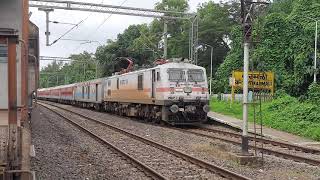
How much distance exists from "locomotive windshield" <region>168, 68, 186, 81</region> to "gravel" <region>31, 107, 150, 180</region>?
6.38 m

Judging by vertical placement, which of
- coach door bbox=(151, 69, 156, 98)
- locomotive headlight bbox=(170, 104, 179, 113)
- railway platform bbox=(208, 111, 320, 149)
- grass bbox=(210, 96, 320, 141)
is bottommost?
railway platform bbox=(208, 111, 320, 149)

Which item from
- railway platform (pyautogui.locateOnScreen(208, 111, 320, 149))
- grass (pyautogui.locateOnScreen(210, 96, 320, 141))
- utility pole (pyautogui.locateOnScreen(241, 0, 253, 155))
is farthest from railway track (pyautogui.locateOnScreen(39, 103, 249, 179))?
grass (pyautogui.locateOnScreen(210, 96, 320, 141))

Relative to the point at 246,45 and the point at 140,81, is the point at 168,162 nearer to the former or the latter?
the point at 246,45

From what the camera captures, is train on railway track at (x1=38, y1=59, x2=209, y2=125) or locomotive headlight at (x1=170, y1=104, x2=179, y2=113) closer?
locomotive headlight at (x1=170, y1=104, x2=179, y2=113)

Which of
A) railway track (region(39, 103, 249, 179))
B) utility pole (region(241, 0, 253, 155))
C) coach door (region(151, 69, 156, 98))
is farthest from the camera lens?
coach door (region(151, 69, 156, 98))

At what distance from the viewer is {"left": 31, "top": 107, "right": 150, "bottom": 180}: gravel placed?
10.9 metres

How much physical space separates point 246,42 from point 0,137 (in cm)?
654

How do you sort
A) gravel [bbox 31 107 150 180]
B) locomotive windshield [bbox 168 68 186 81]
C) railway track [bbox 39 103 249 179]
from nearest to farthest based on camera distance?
1. railway track [bbox 39 103 249 179]
2. gravel [bbox 31 107 150 180]
3. locomotive windshield [bbox 168 68 186 81]

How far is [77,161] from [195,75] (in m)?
12.4

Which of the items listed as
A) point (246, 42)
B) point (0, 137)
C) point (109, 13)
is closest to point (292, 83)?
point (109, 13)

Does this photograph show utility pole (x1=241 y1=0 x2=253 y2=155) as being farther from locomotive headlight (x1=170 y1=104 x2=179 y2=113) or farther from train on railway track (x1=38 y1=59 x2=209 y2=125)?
train on railway track (x1=38 y1=59 x2=209 y2=125)

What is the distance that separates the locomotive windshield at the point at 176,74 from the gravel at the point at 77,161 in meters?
6.38

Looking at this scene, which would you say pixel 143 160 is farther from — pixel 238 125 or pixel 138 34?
pixel 138 34

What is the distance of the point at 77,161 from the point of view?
12930mm
